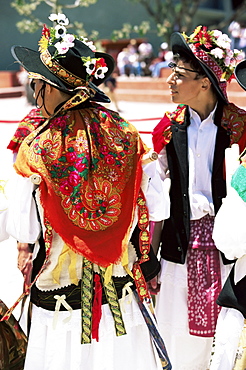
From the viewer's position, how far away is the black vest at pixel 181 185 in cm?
312

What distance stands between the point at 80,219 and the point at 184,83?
1.17m

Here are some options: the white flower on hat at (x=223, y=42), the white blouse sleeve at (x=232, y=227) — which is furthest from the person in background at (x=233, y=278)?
the white flower on hat at (x=223, y=42)

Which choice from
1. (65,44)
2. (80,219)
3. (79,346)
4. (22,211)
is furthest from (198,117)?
(79,346)

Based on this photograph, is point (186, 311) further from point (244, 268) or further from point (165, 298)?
point (244, 268)

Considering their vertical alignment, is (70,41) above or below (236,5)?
above

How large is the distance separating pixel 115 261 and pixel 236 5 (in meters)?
43.0

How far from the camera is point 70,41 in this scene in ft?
7.98

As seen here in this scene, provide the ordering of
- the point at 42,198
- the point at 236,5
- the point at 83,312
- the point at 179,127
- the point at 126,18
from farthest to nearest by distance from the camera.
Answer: the point at 236,5, the point at 126,18, the point at 179,127, the point at 83,312, the point at 42,198

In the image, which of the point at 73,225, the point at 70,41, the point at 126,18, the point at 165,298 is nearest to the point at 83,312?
the point at 73,225

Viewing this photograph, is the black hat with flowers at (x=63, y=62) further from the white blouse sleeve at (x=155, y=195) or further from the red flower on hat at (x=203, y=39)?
the red flower on hat at (x=203, y=39)

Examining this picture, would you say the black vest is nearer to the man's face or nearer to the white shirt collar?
the white shirt collar

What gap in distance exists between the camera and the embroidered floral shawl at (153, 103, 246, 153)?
10.3 feet

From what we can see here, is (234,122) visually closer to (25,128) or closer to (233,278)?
(233,278)

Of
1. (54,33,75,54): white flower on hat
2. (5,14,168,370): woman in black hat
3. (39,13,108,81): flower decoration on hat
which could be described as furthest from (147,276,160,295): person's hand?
(54,33,75,54): white flower on hat
